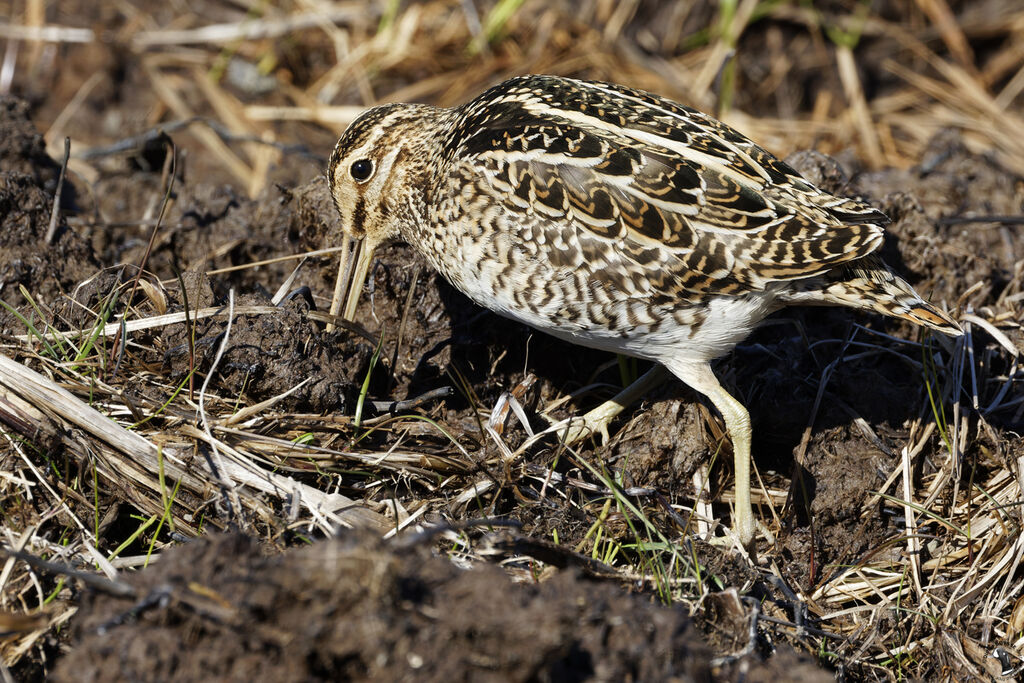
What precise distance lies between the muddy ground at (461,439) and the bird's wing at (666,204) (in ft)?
2.17

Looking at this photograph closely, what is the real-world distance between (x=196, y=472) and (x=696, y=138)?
6.85 ft

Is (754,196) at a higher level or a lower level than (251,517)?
higher

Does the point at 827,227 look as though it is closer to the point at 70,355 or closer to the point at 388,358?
the point at 388,358

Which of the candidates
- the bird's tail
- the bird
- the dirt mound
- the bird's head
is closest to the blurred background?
the bird's head

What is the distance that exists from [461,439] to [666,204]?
1107 millimetres

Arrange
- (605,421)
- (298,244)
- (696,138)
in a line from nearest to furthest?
(696,138) < (605,421) < (298,244)

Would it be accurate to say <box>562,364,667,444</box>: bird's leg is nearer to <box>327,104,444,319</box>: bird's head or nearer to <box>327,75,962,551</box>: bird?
<box>327,75,962,551</box>: bird

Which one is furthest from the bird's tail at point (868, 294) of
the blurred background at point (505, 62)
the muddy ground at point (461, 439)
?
the blurred background at point (505, 62)

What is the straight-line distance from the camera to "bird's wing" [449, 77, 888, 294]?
335 cm

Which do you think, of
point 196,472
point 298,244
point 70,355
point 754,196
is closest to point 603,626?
point 196,472

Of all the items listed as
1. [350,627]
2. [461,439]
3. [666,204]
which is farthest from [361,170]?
[350,627]

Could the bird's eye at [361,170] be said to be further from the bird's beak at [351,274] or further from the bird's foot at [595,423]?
the bird's foot at [595,423]

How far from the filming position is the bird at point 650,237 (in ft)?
11.0

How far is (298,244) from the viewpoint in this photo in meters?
4.39
